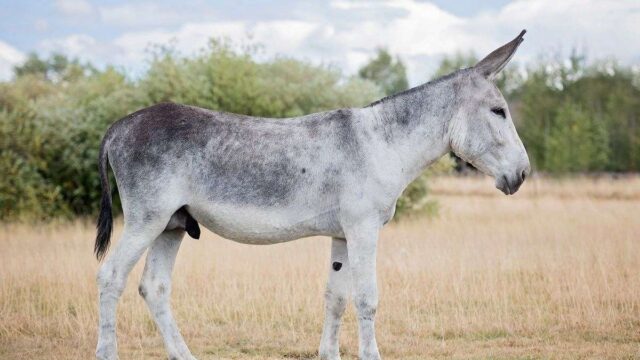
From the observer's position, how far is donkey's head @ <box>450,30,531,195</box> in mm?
6926

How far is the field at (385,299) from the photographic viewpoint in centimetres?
837

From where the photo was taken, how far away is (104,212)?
24.2 feet

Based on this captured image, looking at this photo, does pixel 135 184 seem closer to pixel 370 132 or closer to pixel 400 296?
pixel 370 132

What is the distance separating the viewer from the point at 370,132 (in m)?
7.03

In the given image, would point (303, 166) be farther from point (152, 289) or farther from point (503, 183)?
point (152, 289)

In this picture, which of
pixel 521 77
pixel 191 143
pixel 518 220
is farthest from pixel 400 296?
pixel 521 77

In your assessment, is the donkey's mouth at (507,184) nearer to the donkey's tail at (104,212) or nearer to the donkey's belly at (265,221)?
the donkey's belly at (265,221)

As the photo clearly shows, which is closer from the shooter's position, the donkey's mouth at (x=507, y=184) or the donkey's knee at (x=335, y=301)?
the donkey's mouth at (x=507, y=184)

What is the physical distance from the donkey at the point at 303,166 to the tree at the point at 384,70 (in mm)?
77316

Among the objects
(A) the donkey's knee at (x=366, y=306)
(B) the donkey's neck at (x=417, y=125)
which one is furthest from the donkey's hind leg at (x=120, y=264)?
(B) the donkey's neck at (x=417, y=125)

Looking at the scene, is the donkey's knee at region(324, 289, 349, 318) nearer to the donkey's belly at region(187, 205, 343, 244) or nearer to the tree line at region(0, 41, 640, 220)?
the donkey's belly at region(187, 205, 343, 244)

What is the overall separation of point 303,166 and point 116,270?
Answer: 198 centimetres

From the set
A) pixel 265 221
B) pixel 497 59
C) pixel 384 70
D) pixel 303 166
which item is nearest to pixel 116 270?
pixel 265 221

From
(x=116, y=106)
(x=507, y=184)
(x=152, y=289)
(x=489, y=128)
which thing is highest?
(x=116, y=106)
